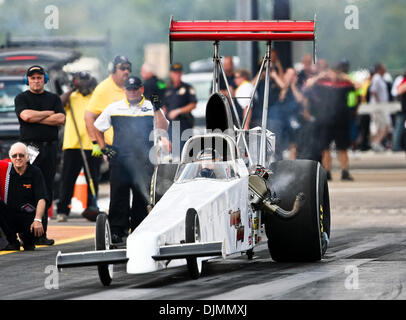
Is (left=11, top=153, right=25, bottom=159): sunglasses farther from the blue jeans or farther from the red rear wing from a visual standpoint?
the blue jeans

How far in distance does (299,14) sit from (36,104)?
19454 millimetres

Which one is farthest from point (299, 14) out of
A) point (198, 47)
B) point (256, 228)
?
point (198, 47)

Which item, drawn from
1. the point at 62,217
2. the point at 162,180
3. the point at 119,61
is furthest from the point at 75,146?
the point at 162,180

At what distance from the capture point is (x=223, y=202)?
10203 millimetres

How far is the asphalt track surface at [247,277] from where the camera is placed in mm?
9273

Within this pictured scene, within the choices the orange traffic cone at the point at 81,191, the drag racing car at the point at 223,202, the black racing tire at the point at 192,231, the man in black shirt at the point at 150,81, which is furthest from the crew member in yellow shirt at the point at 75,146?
the black racing tire at the point at 192,231

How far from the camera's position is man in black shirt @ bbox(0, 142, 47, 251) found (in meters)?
13.0

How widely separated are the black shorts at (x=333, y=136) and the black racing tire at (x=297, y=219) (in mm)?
11386

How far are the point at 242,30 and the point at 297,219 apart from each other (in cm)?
211

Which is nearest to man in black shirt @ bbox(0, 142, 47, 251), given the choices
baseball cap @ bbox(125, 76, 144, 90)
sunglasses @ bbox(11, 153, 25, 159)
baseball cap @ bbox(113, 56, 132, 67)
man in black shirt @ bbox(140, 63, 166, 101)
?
sunglasses @ bbox(11, 153, 25, 159)

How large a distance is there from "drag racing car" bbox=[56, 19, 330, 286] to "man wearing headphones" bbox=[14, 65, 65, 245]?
257 cm

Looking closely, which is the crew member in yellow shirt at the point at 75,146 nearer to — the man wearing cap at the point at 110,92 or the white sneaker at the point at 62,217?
the white sneaker at the point at 62,217
